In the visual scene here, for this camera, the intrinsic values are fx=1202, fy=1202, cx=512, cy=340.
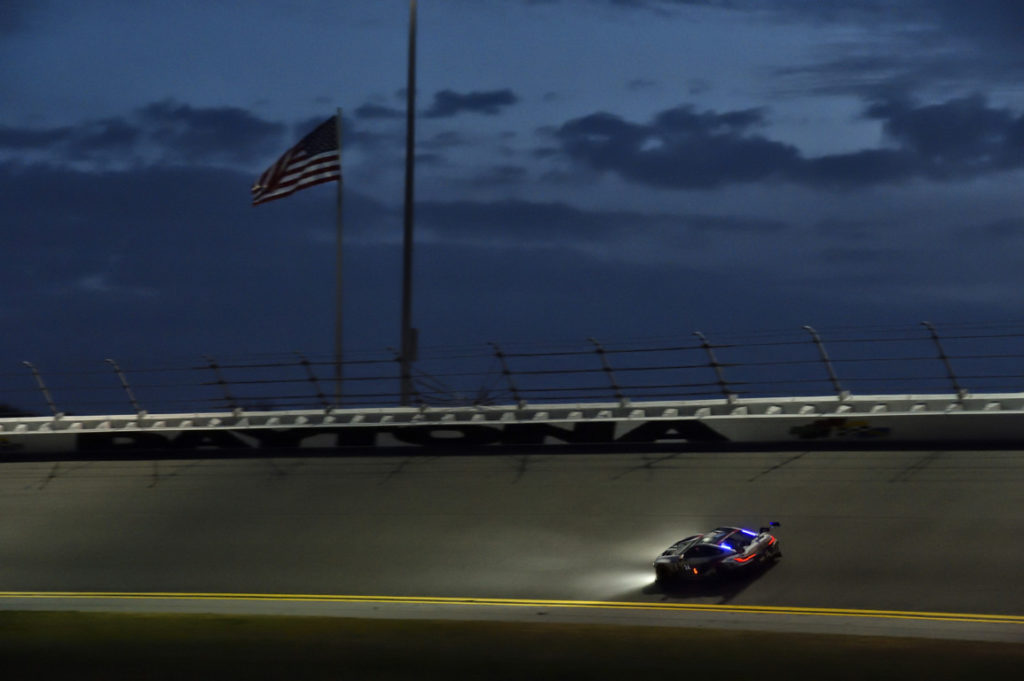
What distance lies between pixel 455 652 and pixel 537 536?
6.83 metres

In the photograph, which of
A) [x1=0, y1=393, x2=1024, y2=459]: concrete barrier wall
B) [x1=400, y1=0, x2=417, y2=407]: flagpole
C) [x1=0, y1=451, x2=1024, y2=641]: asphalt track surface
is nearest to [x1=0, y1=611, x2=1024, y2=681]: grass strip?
[x1=0, y1=451, x2=1024, y2=641]: asphalt track surface

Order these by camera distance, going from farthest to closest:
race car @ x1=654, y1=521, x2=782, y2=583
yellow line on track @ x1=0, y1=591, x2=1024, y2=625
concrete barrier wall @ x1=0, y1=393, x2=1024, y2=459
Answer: concrete barrier wall @ x1=0, y1=393, x2=1024, y2=459 < race car @ x1=654, y1=521, x2=782, y2=583 < yellow line on track @ x1=0, y1=591, x2=1024, y2=625

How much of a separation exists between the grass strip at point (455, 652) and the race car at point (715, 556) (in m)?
2.25

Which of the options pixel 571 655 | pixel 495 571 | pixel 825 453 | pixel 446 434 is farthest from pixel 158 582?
pixel 825 453

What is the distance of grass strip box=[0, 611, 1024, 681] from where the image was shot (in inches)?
454

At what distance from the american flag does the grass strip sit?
659 inches

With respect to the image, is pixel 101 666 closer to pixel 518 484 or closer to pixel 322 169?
pixel 518 484

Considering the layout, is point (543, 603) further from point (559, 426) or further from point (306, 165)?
point (306, 165)

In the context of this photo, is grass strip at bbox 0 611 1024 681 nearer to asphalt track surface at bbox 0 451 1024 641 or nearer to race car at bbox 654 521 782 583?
asphalt track surface at bbox 0 451 1024 641

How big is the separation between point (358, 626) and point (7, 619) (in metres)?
4.72

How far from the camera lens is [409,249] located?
28141 millimetres

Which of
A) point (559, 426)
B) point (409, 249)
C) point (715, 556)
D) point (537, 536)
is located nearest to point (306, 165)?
point (409, 249)

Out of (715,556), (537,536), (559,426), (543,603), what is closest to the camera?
(715,556)

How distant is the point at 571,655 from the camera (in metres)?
12.5
